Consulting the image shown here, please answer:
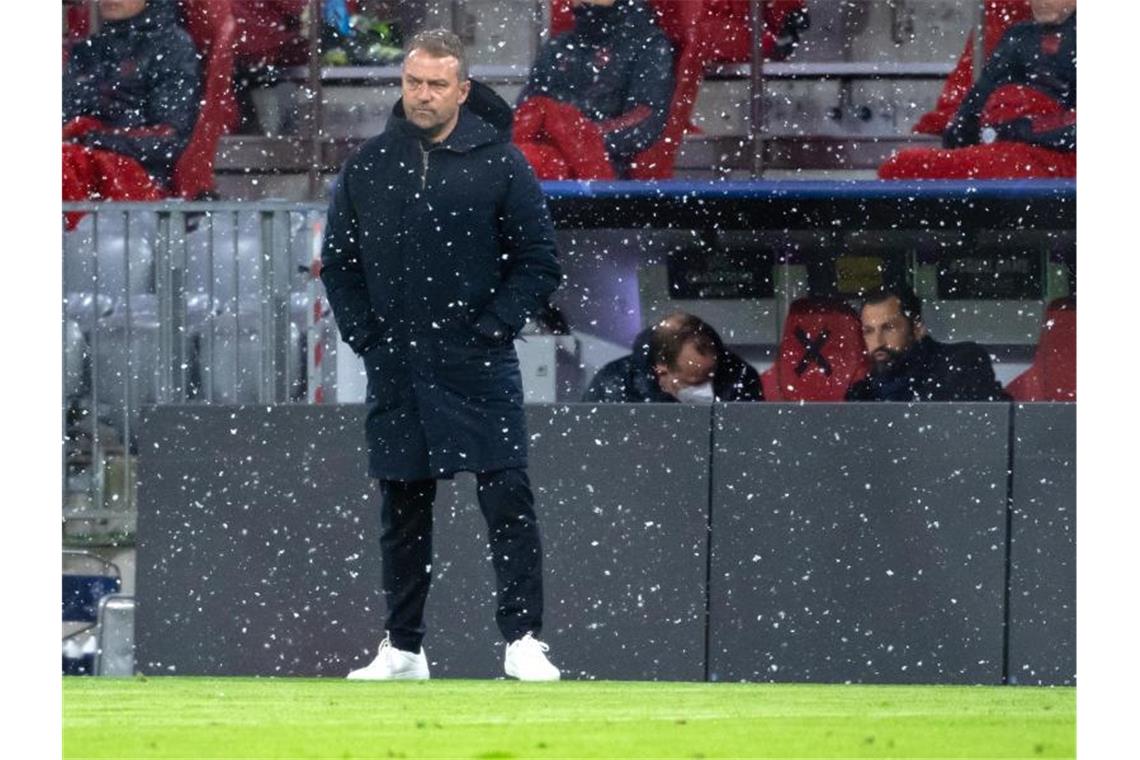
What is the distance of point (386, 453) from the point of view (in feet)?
14.6

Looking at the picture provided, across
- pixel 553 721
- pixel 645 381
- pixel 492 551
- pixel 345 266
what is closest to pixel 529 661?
pixel 492 551

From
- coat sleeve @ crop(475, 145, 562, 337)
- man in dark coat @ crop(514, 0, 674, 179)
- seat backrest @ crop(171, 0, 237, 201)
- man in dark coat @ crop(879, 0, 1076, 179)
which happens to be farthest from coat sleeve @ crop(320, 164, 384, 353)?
man in dark coat @ crop(879, 0, 1076, 179)

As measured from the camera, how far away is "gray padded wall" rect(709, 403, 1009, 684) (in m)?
5.01

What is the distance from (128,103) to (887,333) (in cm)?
176

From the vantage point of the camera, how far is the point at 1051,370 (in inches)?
228

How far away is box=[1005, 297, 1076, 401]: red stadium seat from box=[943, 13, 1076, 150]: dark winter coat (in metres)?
0.40

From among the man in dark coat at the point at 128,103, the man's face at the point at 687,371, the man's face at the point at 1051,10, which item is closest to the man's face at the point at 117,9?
the man in dark coat at the point at 128,103

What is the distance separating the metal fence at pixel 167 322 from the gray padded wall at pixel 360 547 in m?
0.27

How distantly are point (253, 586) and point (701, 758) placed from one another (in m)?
1.75

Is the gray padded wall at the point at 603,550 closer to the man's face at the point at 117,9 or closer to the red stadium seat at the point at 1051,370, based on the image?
the red stadium seat at the point at 1051,370

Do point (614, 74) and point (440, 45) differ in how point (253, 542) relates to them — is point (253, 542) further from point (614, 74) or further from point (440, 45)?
point (614, 74)

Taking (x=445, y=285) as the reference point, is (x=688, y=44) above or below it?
above

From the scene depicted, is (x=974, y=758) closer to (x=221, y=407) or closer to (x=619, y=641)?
(x=619, y=641)
